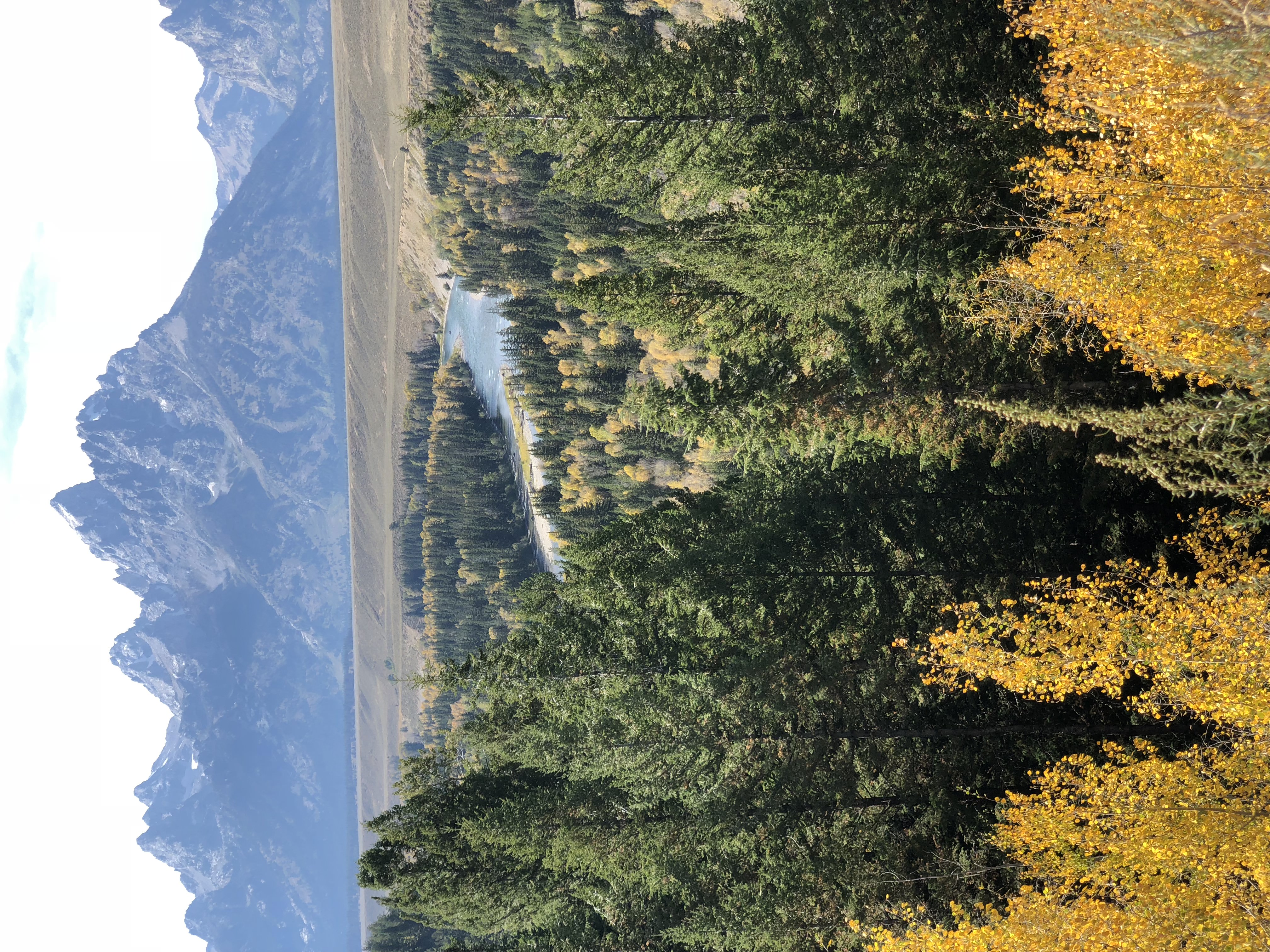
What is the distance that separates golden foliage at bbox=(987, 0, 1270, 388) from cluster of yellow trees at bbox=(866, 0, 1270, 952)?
0.04m

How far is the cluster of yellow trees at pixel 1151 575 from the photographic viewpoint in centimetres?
1662

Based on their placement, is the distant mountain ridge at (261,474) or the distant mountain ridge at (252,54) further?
the distant mountain ridge at (252,54)

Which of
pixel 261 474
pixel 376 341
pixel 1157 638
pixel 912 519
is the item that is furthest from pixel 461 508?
pixel 261 474

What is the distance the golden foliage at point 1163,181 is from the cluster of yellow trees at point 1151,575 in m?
0.04

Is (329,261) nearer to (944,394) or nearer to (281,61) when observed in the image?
(281,61)

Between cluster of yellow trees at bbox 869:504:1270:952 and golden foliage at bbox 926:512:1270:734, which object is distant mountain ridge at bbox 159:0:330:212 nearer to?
golden foliage at bbox 926:512:1270:734

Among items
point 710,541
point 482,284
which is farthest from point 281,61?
point 710,541

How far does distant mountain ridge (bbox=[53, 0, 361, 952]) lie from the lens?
149m

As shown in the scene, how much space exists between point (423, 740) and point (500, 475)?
3808 cm

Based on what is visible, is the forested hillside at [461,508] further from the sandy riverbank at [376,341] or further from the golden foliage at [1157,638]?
the golden foliage at [1157,638]

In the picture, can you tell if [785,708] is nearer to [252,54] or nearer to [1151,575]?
[1151,575]

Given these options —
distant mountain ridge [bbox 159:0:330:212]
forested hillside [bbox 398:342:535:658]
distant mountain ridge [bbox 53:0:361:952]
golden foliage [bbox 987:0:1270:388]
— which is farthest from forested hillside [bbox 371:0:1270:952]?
distant mountain ridge [bbox 159:0:330:212]

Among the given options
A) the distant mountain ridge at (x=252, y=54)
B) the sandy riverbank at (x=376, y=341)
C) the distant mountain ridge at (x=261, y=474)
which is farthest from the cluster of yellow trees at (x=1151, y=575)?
the distant mountain ridge at (x=252, y=54)

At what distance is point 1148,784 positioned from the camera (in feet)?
69.7
